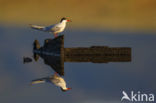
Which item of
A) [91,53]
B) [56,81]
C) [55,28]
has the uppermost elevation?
[55,28]

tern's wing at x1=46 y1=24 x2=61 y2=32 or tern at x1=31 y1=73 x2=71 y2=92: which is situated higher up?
tern's wing at x1=46 y1=24 x2=61 y2=32

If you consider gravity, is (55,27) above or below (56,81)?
above

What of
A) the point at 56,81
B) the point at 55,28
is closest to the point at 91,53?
the point at 55,28

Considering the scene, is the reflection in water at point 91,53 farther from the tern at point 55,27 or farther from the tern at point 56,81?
the tern at point 56,81

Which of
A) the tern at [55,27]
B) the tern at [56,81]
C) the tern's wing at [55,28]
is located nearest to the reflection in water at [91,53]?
the tern at [55,27]

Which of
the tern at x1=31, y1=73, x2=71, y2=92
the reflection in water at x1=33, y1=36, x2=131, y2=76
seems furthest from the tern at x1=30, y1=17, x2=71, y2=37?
the tern at x1=31, y1=73, x2=71, y2=92

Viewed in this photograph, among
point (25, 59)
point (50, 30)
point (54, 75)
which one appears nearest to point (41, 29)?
point (50, 30)

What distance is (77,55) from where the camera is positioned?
2889 centimetres

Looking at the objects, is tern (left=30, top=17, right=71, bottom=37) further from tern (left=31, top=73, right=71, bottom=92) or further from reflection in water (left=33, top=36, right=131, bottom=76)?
tern (left=31, top=73, right=71, bottom=92)

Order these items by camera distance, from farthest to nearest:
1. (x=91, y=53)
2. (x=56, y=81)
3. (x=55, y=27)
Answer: (x=91, y=53) → (x=55, y=27) → (x=56, y=81)

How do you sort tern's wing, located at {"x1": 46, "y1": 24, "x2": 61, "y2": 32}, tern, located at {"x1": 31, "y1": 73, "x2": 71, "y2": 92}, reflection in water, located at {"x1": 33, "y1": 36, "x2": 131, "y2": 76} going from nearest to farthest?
tern, located at {"x1": 31, "y1": 73, "x2": 71, "y2": 92} < tern's wing, located at {"x1": 46, "y1": 24, "x2": 61, "y2": 32} < reflection in water, located at {"x1": 33, "y1": 36, "x2": 131, "y2": 76}

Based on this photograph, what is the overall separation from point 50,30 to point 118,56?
21.3ft

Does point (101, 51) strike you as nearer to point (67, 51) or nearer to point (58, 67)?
point (67, 51)

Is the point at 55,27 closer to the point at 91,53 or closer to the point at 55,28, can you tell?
the point at 55,28
